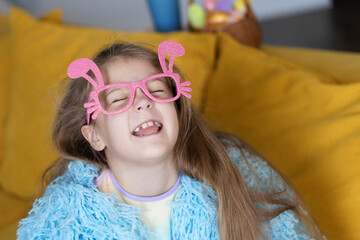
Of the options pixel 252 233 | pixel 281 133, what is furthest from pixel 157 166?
pixel 281 133

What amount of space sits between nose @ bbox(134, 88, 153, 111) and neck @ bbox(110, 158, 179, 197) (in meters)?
0.12

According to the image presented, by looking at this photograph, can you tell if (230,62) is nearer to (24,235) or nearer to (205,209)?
(205,209)

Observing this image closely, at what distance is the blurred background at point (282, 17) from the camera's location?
2326mm

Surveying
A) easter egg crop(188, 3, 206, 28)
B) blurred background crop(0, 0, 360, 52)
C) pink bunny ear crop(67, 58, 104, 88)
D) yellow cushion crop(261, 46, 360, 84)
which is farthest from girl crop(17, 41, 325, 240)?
blurred background crop(0, 0, 360, 52)

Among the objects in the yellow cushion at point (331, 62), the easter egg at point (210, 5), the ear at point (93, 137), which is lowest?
the yellow cushion at point (331, 62)

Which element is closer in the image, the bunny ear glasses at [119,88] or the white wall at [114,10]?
the bunny ear glasses at [119,88]

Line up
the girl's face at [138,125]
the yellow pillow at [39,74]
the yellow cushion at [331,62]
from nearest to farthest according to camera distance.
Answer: the girl's face at [138,125] → the yellow cushion at [331,62] → the yellow pillow at [39,74]

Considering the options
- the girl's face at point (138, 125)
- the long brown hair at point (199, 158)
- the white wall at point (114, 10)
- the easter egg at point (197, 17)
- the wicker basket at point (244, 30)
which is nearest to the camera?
the girl's face at point (138, 125)

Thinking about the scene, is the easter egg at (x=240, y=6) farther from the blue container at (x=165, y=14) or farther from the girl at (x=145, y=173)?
the girl at (x=145, y=173)

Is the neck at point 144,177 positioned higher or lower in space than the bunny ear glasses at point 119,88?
lower

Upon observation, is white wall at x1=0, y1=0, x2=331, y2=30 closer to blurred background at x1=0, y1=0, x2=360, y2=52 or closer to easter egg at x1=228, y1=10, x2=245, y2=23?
blurred background at x1=0, y1=0, x2=360, y2=52

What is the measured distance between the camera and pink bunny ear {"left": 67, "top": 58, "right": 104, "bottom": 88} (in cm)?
95

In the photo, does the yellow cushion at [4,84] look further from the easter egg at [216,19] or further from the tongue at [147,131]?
the tongue at [147,131]

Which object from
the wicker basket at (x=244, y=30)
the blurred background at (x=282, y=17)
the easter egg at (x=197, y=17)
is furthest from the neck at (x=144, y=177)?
the blurred background at (x=282, y=17)
